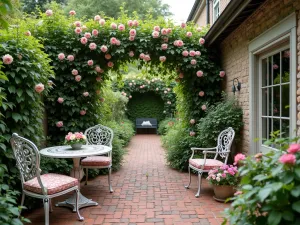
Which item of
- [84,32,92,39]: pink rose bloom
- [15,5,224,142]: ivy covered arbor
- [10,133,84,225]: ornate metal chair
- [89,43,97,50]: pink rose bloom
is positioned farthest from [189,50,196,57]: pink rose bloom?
[10,133,84,225]: ornate metal chair

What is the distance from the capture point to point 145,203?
403 cm

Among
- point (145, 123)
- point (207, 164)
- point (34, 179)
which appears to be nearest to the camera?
point (34, 179)

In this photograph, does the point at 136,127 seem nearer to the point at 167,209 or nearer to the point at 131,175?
the point at 131,175

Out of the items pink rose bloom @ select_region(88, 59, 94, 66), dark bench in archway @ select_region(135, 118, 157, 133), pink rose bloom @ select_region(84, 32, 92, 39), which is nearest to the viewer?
pink rose bloom @ select_region(84, 32, 92, 39)

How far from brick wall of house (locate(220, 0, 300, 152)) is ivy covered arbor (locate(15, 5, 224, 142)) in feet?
1.26

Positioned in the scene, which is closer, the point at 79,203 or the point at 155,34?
the point at 79,203

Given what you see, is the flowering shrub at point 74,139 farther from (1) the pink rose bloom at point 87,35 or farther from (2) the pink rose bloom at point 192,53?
(2) the pink rose bloom at point 192,53

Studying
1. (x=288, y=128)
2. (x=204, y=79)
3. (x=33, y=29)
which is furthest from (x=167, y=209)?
(x=33, y=29)

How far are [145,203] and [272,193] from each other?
9.39 feet

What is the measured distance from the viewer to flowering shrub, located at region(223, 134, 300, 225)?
137 centimetres

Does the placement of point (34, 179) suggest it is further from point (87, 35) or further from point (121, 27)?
point (121, 27)

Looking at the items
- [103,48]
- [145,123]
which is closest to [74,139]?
[103,48]

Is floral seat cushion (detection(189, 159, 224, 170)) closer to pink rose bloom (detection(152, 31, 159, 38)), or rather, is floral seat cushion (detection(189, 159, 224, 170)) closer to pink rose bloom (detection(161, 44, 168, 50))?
pink rose bloom (detection(161, 44, 168, 50))

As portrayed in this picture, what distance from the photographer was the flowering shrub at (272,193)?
4.51 feet
